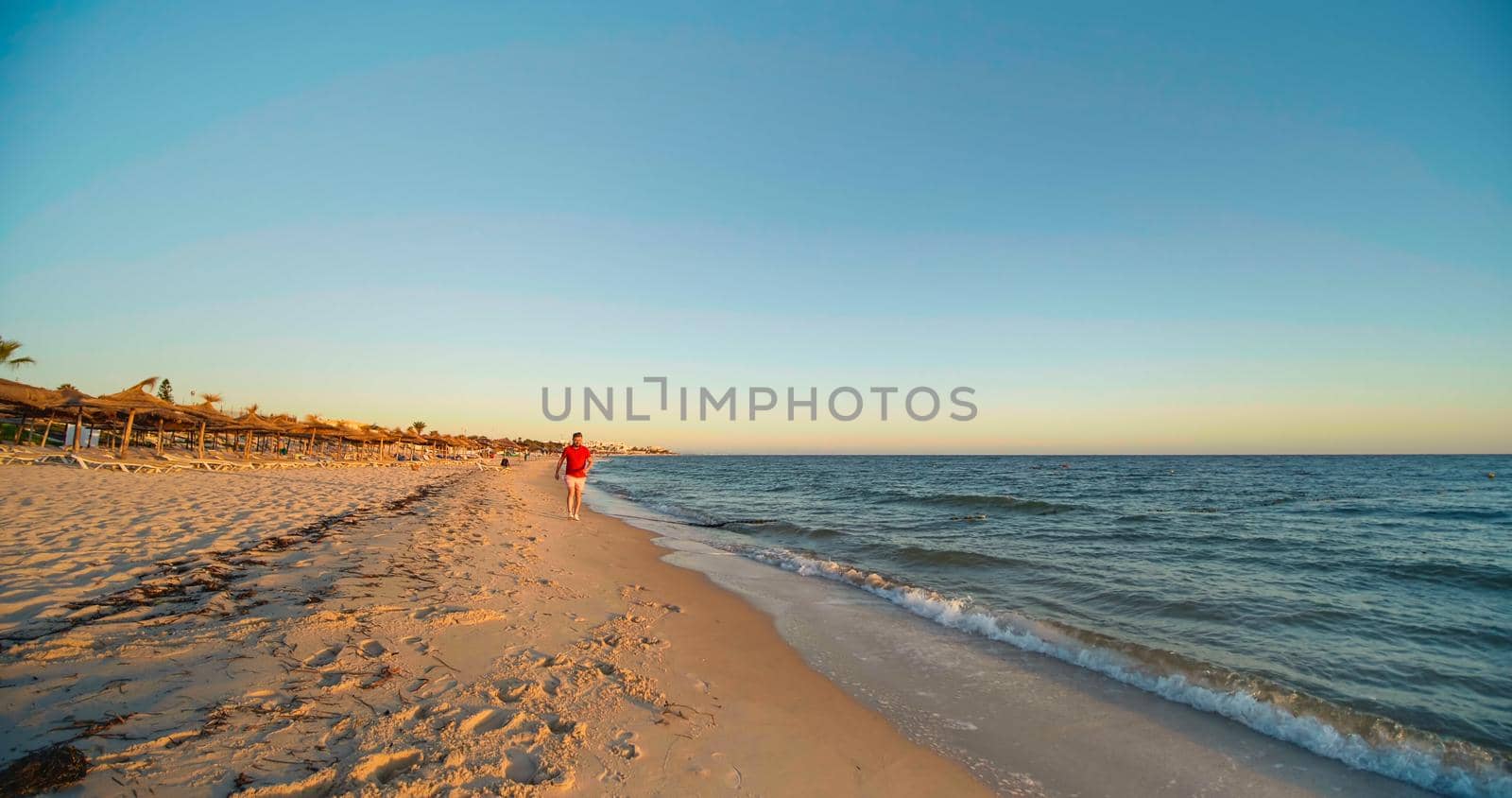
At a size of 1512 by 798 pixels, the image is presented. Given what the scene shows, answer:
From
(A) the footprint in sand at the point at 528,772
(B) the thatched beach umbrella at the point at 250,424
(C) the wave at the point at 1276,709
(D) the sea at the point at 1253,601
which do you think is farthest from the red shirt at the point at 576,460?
(B) the thatched beach umbrella at the point at 250,424

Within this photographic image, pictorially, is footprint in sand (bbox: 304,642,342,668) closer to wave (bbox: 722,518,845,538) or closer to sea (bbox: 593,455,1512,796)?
sea (bbox: 593,455,1512,796)

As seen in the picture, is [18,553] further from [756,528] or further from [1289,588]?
[1289,588]

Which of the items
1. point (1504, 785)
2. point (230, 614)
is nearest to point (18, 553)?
point (230, 614)

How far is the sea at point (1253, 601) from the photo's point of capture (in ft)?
16.5

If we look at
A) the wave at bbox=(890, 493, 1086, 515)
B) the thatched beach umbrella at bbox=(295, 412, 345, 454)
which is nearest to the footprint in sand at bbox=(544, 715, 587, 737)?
the wave at bbox=(890, 493, 1086, 515)

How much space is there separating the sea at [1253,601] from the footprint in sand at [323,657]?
6.80m

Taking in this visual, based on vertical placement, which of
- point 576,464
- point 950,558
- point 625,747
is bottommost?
point 950,558

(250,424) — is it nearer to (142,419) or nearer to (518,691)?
(142,419)

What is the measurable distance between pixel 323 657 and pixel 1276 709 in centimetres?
784

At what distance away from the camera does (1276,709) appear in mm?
5039

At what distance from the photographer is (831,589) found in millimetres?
9828

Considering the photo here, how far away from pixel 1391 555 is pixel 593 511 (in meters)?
21.2

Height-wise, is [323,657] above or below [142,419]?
below

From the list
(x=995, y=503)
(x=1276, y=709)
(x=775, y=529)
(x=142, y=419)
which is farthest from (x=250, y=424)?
(x=1276, y=709)
